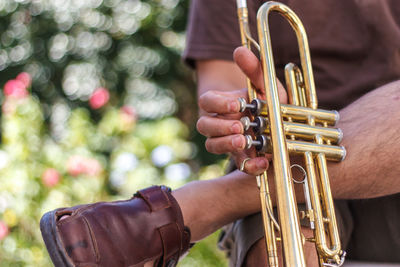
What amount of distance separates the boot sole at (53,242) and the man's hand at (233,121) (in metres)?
0.30

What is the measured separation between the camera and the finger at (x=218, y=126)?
33.3 inches

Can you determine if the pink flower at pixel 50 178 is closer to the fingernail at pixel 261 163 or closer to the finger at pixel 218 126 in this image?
the finger at pixel 218 126

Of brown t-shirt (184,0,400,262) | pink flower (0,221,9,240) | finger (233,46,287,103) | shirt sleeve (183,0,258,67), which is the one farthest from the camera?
pink flower (0,221,9,240)

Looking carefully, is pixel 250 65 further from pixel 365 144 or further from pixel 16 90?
pixel 16 90

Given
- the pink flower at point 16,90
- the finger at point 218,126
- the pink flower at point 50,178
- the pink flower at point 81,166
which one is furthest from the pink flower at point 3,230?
the finger at point 218,126

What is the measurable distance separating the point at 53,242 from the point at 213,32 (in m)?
0.80

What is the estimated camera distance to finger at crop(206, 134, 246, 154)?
83 centimetres

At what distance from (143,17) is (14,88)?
155cm

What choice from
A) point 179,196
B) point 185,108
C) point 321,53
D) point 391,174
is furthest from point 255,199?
point 185,108

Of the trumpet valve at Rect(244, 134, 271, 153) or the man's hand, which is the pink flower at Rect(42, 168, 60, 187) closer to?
the man's hand

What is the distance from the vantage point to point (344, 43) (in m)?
1.22

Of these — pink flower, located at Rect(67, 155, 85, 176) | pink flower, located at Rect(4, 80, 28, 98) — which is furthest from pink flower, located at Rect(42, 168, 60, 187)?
pink flower, located at Rect(4, 80, 28, 98)

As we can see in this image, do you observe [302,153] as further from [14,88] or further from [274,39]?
[14,88]

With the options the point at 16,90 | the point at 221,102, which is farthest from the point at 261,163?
the point at 16,90
